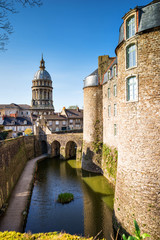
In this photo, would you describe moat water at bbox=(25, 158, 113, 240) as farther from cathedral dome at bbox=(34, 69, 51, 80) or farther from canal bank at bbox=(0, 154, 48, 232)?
cathedral dome at bbox=(34, 69, 51, 80)

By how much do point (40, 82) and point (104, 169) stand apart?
50047 mm

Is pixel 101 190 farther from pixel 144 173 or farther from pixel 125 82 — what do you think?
pixel 125 82

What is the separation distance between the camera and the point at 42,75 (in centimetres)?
6172

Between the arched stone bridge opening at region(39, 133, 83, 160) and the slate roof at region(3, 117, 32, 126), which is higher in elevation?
the slate roof at region(3, 117, 32, 126)

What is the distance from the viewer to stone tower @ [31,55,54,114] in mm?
60475

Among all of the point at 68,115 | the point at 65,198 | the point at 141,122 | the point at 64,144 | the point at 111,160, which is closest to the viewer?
the point at 141,122

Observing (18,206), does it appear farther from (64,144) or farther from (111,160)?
(64,144)

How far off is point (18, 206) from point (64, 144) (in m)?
16.9

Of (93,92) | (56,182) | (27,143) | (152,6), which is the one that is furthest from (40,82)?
(152,6)

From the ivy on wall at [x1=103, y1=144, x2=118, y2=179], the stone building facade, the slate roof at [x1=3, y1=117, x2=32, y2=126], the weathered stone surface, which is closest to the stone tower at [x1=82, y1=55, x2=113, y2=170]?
the ivy on wall at [x1=103, y1=144, x2=118, y2=179]

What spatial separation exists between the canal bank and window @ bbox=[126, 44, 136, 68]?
11.6 m

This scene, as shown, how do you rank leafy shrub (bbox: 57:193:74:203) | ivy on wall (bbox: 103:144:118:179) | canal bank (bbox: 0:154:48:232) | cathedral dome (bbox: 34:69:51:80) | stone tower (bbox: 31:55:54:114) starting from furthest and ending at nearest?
1. cathedral dome (bbox: 34:69:51:80)
2. stone tower (bbox: 31:55:54:114)
3. ivy on wall (bbox: 103:144:118:179)
4. leafy shrub (bbox: 57:193:74:203)
5. canal bank (bbox: 0:154:48:232)

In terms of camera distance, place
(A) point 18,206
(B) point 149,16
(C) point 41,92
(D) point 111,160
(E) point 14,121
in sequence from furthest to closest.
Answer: (C) point 41,92 < (E) point 14,121 < (D) point 111,160 < (A) point 18,206 < (B) point 149,16

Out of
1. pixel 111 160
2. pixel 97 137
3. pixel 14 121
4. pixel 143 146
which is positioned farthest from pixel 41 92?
pixel 143 146
